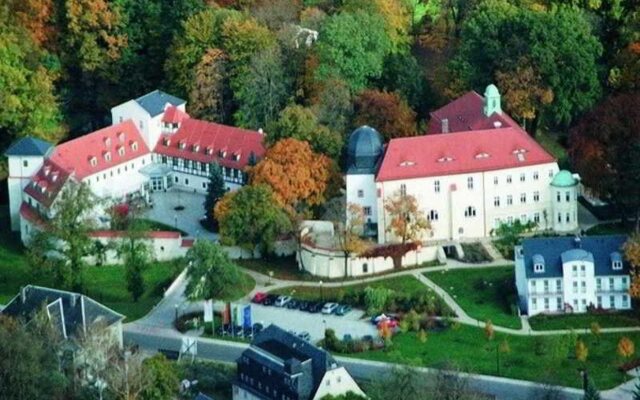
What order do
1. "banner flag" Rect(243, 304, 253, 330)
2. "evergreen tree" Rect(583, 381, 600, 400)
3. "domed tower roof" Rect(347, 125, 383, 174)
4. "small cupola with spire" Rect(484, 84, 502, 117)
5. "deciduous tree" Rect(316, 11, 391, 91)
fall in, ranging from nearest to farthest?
"evergreen tree" Rect(583, 381, 600, 400) < "banner flag" Rect(243, 304, 253, 330) < "domed tower roof" Rect(347, 125, 383, 174) < "small cupola with spire" Rect(484, 84, 502, 117) < "deciduous tree" Rect(316, 11, 391, 91)

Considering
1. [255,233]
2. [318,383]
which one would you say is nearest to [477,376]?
[318,383]

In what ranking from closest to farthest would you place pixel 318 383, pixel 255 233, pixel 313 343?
pixel 318 383 < pixel 313 343 < pixel 255 233

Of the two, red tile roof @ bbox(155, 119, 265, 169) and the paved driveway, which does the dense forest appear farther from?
the paved driveway

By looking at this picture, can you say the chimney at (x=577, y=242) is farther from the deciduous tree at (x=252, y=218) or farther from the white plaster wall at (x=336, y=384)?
the white plaster wall at (x=336, y=384)

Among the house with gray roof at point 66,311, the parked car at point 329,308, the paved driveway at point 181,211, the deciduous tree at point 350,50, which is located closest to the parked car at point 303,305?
the parked car at point 329,308

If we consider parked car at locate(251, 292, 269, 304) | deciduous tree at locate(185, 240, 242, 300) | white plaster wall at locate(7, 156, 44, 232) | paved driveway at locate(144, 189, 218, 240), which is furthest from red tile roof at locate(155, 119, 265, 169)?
deciduous tree at locate(185, 240, 242, 300)

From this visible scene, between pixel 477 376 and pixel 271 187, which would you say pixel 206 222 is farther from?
pixel 477 376
